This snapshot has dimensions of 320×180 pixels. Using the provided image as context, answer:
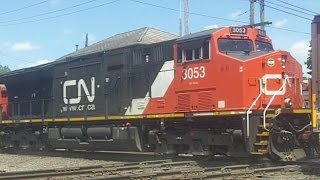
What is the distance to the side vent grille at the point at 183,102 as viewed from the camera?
14.4 metres

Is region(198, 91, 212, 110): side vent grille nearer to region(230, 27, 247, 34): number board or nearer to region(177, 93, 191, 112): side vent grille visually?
region(177, 93, 191, 112): side vent grille

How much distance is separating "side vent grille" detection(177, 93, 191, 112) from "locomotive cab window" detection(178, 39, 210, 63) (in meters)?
1.05

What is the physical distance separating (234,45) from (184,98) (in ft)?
7.03

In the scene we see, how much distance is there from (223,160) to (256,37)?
381cm

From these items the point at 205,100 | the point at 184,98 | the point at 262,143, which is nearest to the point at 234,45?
the point at 205,100

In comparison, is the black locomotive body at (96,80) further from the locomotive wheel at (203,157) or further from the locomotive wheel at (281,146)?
the locomotive wheel at (281,146)

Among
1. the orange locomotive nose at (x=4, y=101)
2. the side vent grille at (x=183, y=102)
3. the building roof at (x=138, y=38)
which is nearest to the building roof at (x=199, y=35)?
the side vent grille at (x=183, y=102)

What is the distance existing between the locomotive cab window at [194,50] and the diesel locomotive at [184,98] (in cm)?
3

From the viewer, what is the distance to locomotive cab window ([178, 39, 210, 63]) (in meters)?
13.9

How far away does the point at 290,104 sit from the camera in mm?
13375

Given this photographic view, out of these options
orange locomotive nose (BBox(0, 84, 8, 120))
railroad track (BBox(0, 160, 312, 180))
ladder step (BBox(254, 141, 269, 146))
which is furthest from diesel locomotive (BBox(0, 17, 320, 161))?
orange locomotive nose (BBox(0, 84, 8, 120))

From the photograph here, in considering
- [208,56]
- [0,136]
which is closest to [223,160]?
[208,56]

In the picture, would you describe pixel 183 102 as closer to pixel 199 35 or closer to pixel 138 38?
pixel 199 35

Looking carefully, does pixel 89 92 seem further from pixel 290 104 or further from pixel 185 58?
pixel 290 104
